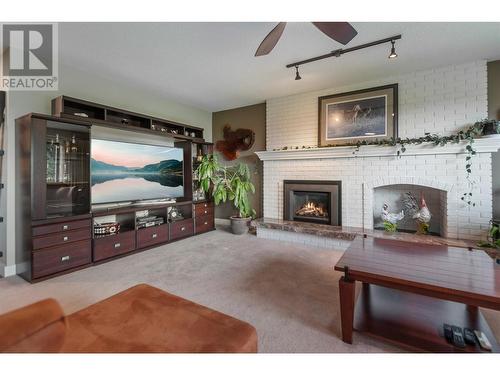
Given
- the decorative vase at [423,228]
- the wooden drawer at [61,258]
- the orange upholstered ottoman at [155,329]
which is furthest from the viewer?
the decorative vase at [423,228]

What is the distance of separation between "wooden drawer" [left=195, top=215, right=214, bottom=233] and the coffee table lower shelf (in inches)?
115

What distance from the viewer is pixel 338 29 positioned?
1651 mm

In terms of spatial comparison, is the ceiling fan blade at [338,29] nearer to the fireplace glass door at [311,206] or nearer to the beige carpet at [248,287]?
the beige carpet at [248,287]

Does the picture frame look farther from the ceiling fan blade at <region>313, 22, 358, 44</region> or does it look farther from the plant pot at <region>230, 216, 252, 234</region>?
the ceiling fan blade at <region>313, 22, 358, 44</region>

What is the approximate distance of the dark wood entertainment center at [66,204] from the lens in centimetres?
239

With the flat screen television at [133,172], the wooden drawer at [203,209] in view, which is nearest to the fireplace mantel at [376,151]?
the wooden drawer at [203,209]

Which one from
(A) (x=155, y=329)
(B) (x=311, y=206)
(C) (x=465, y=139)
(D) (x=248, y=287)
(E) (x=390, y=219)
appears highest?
(C) (x=465, y=139)

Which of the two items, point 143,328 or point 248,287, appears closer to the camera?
point 143,328

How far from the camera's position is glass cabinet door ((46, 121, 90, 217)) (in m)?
2.66

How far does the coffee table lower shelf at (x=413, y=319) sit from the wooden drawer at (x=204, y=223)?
9.61 ft

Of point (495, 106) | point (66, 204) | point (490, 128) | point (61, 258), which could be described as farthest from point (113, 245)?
point (495, 106)

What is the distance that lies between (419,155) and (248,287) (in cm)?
288

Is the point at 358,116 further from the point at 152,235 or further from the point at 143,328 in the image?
the point at 143,328
